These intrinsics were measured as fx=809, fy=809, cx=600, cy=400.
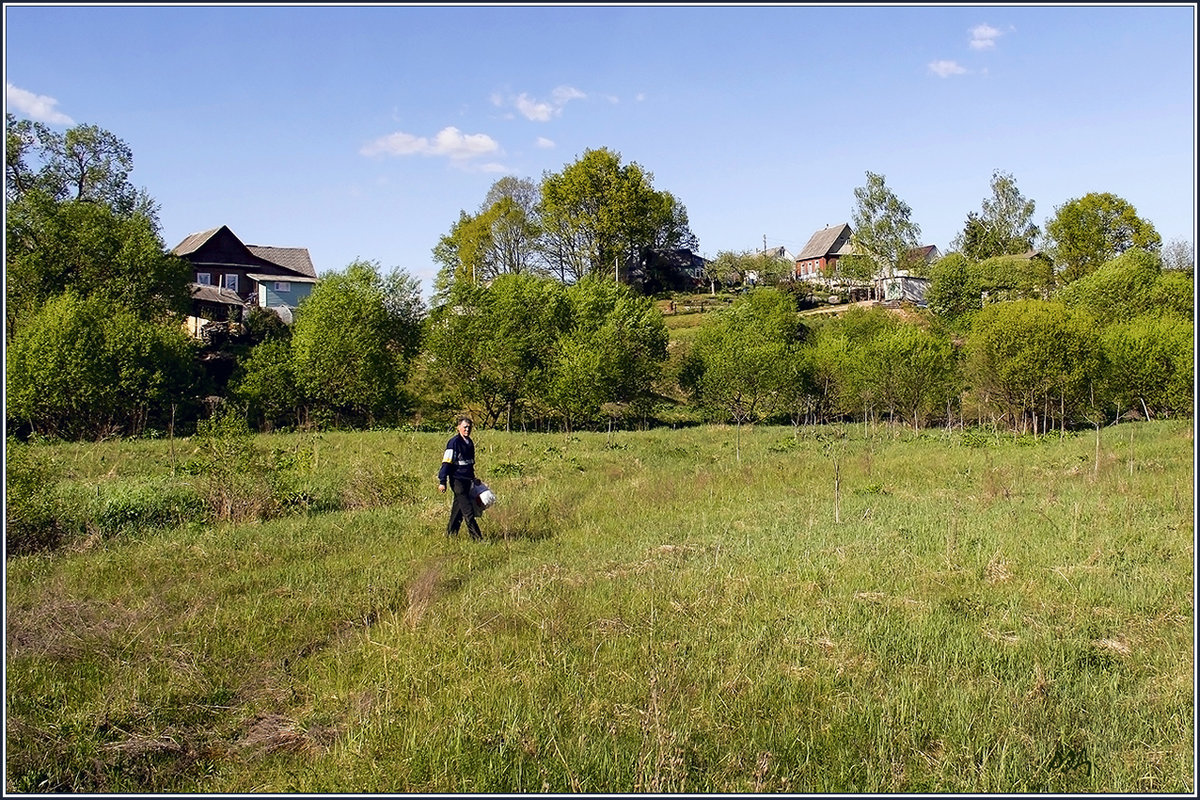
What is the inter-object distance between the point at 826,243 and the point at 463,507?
78.8m

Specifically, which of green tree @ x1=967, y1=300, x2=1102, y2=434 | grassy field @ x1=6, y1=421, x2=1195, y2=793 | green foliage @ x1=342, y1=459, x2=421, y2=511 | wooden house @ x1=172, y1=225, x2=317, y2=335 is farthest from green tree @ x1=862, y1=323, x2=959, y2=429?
wooden house @ x1=172, y1=225, x2=317, y2=335

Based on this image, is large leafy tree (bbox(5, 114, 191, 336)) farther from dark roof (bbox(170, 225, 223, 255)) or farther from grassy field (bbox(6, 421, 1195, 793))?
grassy field (bbox(6, 421, 1195, 793))

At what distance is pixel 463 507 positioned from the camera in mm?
11094

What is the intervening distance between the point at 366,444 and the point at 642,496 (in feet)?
44.0

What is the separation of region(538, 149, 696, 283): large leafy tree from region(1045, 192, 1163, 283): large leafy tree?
28.8 meters

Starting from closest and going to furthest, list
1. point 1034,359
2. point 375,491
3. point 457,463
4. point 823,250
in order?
point 457,463 → point 375,491 → point 1034,359 → point 823,250

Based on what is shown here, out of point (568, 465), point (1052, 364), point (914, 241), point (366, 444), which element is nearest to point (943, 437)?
point (1052, 364)

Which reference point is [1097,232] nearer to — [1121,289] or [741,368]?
[1121,289]

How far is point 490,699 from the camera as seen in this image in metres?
5.58

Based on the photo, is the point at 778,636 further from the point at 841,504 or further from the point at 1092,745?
the point at 841,504

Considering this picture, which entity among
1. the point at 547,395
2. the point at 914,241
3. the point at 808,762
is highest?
the point at 914,241

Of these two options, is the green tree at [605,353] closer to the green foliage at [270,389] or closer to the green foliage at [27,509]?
the green foliage at [270,389]

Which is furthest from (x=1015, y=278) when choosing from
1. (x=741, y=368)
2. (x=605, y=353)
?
(x=605, y=353)

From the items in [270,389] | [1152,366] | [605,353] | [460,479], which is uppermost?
[605,353]
